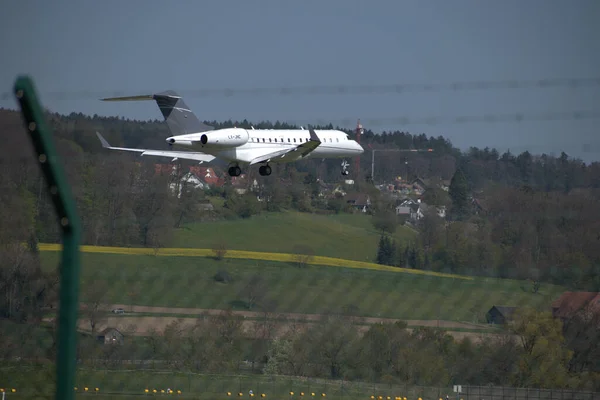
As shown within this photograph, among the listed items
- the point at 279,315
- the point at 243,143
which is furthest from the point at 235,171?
the point at 279,315

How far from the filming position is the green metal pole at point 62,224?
418 centimetres

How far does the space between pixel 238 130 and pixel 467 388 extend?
66.2 ft

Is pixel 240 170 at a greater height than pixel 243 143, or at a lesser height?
lesser

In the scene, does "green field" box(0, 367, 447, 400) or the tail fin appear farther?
the tail fin

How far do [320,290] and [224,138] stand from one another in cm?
1898

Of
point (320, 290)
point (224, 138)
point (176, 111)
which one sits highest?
point (176, 111)

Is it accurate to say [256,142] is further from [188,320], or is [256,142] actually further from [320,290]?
[188,320]

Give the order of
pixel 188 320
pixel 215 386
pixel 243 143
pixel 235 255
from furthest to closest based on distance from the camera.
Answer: pixel 243 143
pixel 235 255
pixel 188 320
pixel 215 386

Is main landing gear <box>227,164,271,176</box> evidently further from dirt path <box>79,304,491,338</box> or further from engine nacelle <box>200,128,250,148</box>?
dirt path <box>79,304,491,338</box>

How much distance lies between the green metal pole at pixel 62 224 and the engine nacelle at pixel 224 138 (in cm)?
2355

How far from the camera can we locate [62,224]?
174 inches

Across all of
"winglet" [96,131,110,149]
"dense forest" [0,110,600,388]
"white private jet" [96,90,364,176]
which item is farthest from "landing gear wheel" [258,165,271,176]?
"dense forest" [0,110,600,388]

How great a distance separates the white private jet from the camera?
91.9 ft

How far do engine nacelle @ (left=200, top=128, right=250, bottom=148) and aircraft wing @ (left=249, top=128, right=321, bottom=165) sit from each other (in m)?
1.22
